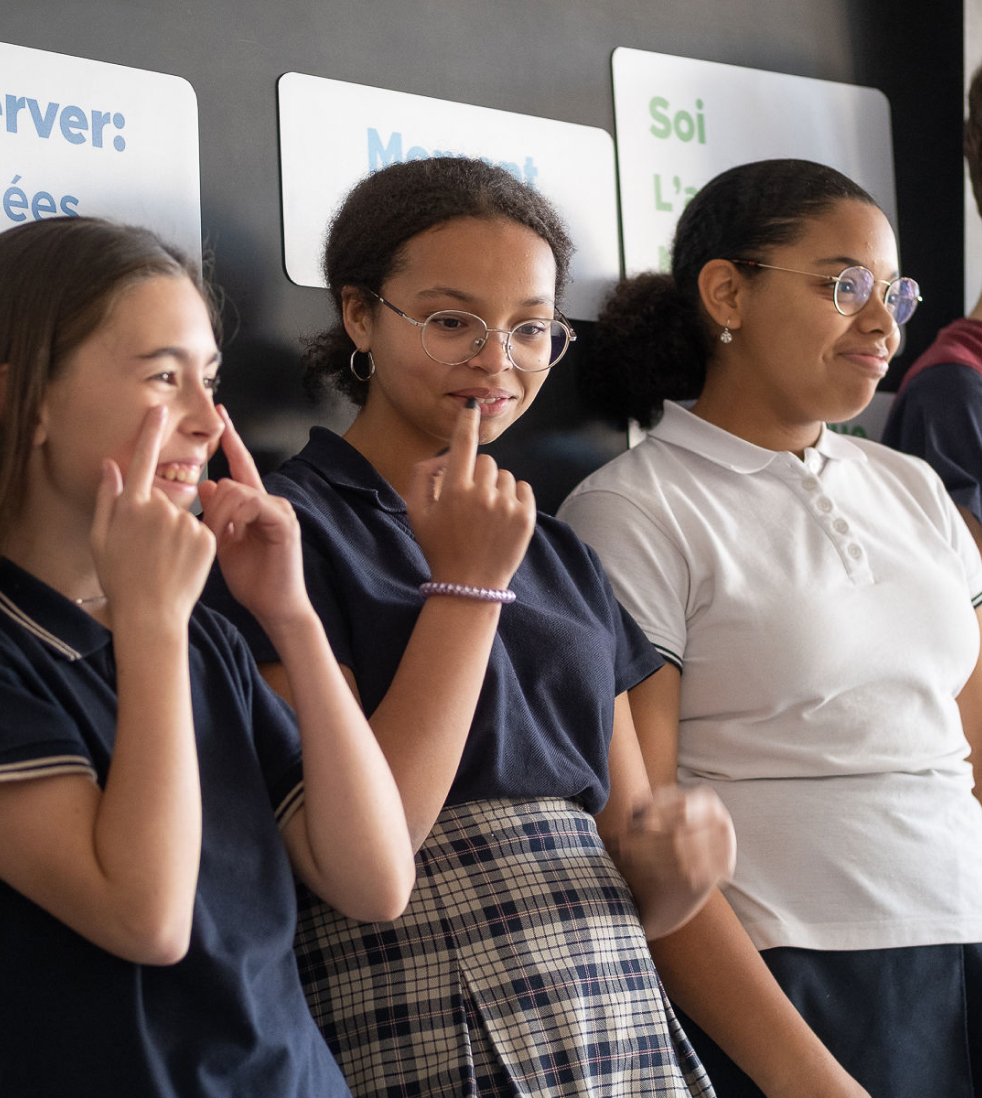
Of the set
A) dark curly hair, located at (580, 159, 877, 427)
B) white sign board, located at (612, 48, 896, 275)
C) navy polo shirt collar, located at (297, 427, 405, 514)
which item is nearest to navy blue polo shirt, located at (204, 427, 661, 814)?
navy polo shirt collar, located at (297, 427, 405, 514)

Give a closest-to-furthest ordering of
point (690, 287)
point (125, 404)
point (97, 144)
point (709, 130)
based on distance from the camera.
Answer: point (125, 404), point (97, 144), point (690, 287), point (709, 130)

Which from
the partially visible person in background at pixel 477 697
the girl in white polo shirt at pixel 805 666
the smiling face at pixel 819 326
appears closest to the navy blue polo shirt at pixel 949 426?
the girl in white polo shirt at pixel 805 666

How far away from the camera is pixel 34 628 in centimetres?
99

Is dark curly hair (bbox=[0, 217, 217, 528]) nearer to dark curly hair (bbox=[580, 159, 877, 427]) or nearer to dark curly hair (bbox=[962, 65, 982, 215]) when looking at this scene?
dark curly hair (bbox=[580, 159, 877, 427])

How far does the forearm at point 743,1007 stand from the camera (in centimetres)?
143

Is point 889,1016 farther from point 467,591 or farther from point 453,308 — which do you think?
point 453,308

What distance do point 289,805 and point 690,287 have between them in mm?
1123

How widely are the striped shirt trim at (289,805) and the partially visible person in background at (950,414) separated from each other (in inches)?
52.0

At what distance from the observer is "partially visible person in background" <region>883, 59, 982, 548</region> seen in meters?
2.06

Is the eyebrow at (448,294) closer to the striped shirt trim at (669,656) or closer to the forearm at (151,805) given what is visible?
the striped shirt trim at (669,656)

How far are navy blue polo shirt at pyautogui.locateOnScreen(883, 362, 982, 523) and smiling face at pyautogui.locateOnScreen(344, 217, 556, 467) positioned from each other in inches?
34.1

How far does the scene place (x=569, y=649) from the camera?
1.42 m

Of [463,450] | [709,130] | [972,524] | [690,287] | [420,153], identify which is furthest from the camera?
[709,130]

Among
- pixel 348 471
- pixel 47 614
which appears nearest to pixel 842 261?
pixel 348 471
